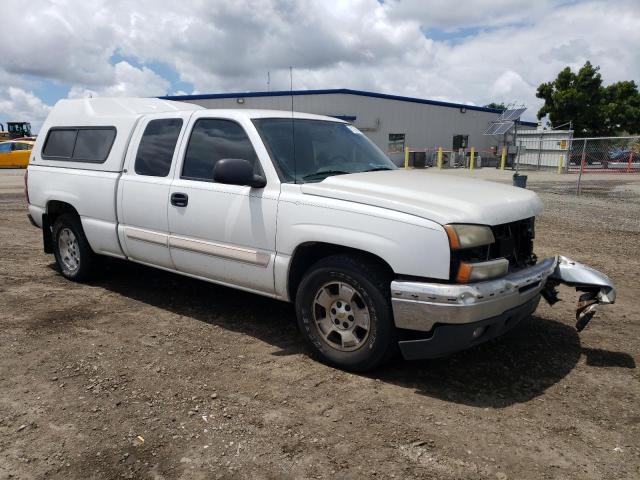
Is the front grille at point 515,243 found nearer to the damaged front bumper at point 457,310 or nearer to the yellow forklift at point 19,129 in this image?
the damaged front bumper at point 457,310

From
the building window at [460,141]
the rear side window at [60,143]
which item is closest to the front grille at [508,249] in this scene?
the rear side window at [60,143]

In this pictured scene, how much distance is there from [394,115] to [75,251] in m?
32.8

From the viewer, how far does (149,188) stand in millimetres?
4625

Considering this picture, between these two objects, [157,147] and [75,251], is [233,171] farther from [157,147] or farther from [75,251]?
[75,251]

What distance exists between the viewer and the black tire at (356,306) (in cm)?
333

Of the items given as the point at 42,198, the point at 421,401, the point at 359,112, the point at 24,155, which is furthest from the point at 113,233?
the point at 359,112

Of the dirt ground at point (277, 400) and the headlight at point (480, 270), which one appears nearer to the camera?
the dirt ground at point (277, 400)

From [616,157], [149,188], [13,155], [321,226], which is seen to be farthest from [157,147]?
[13,155]

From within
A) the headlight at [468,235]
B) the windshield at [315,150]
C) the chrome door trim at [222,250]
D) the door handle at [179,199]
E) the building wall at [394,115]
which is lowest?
the chrome door trim at [222,250]

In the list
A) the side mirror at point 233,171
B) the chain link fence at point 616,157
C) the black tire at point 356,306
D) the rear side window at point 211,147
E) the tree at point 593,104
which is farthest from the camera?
the tree at point 593,104

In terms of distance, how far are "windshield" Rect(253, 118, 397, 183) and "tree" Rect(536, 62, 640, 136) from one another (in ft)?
131

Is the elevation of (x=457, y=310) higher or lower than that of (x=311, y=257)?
lower

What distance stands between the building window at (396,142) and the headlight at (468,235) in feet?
111

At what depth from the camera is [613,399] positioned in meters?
3.30
